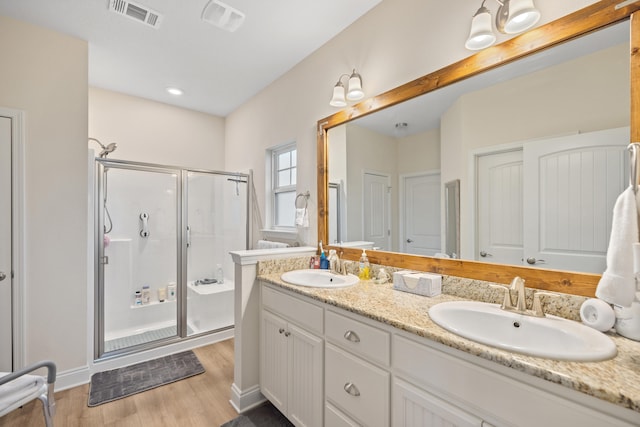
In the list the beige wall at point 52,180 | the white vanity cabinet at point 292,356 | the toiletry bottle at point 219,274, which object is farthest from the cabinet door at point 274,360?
the toiletry bottle at point 219,274

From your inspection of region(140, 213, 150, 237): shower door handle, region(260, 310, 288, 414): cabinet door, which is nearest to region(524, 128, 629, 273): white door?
region(260, 310, 288, 414): cabinet door

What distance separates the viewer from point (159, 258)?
305cm

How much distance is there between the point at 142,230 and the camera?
9.85 ft

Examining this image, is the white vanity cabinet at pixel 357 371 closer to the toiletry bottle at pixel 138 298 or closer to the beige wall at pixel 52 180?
the beige wall at pixel 52 180

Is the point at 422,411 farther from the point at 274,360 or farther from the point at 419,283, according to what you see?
the point at 274,360

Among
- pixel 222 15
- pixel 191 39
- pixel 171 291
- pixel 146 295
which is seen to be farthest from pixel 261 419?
pixel 191 39

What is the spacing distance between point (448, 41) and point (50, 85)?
9.19ft

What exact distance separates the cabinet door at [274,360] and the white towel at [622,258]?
1447mm

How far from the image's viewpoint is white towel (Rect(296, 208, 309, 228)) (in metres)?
2.47

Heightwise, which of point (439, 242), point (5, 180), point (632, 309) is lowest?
point (632, 309)

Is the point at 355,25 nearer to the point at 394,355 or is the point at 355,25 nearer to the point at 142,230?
the point at 394,355

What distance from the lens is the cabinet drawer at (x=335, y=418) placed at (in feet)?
4.33

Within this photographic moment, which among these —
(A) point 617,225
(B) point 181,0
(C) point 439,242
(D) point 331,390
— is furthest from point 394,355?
(B) point 181,0

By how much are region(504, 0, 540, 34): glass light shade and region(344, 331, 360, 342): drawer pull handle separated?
1.49 metres
